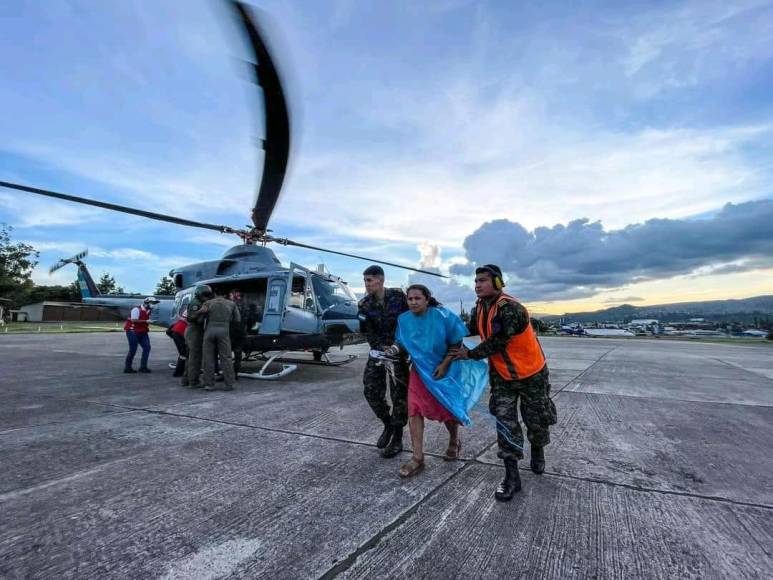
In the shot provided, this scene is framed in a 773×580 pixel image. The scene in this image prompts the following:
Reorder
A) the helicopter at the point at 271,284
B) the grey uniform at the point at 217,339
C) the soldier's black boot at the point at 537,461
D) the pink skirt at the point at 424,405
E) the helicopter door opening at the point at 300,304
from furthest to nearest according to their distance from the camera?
the helicopter door opening at the point at 300,304 → the grey uniform at the point at 217,339 → the helicopter at the point at 271,284 → the pink skirt at the point at 424,405 → the soldier's black boot at the point at 537,461

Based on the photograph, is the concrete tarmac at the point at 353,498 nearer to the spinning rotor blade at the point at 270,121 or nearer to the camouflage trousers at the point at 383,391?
the camouflage trousers at the point at 383,391

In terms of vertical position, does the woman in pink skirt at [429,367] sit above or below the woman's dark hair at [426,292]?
below

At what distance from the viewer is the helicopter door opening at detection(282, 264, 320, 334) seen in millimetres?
7527

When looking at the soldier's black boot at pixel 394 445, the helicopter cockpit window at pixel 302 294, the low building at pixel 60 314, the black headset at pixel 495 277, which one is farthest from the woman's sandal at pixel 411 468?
the low building at pixel 60 314

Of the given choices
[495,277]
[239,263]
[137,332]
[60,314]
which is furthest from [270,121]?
[60,314]

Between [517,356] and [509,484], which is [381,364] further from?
[509,484]

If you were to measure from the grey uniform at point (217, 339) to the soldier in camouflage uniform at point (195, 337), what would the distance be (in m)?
0.25

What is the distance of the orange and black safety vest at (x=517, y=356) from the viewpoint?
2.84 metres

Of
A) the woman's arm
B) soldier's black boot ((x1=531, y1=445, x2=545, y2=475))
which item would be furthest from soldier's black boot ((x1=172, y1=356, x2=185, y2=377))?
soldier's black boot ((x1=531, y1=445, x2=545, y2=475))

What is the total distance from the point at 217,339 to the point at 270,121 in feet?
11.2

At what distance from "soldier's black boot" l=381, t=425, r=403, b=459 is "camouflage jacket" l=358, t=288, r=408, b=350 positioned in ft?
2.30

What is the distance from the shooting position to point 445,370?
3.06 meters

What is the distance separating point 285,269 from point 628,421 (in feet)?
20.2

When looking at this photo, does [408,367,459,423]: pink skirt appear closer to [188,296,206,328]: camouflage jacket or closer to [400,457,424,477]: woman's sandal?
[400,457,424,477]: woman's sandal
